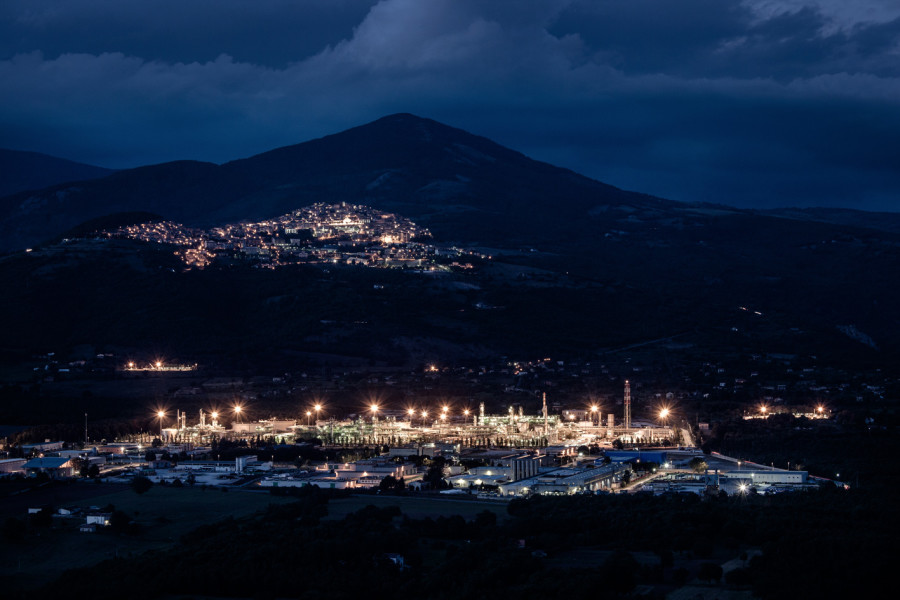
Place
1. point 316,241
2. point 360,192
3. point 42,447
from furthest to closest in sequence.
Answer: point 360,192, point 316,241, point 42,447

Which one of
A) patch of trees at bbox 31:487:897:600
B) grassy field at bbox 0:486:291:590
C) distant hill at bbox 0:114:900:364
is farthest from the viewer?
distant hill at bbox 0:114:900:364

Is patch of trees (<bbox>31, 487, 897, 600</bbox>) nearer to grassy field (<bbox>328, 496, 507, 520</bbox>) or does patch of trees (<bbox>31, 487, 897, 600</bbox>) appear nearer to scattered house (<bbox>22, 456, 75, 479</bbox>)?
grassy field (<bbox>328, 496, 507, 520</bbox>)

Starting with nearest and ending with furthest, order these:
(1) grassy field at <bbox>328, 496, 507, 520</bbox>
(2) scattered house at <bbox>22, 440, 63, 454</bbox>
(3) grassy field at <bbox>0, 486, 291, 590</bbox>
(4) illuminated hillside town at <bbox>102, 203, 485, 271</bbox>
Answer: (3) grassy field at <bbox>0, 486, 291, 590</bbox> → (1) grassy field at <bbox>328, 496, 507, 520</bbox> → (2) scattered house at <bbox>22, 440, 63, 454</bbox> → (4) illuminated hillside town at <bbox>102, 203, 485, 271</bbox>

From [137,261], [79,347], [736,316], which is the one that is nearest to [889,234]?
[736,316]

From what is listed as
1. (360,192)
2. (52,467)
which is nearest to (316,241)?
(360,192)

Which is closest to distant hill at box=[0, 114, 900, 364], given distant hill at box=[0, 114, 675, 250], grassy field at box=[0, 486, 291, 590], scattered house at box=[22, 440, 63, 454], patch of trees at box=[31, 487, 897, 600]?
distant hill at box=[0, 114, 675, 250]

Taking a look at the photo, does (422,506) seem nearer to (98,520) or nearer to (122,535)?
(122,535)
